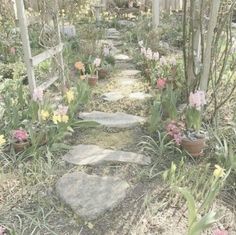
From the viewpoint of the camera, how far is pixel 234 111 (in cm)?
369

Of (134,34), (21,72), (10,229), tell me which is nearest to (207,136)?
(10,229)

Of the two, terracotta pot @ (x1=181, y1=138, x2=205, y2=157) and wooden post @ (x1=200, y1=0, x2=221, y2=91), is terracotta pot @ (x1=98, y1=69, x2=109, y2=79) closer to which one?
wooden post @ (x1=200, y1=0, x2=221, y2=91)

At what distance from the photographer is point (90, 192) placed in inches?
100

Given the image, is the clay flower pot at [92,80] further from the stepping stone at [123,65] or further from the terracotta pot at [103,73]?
the stepping stone at [123,65]

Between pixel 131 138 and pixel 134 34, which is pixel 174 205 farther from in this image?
pixel 134 34

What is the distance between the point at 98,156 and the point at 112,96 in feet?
5.25

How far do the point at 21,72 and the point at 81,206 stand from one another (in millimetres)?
3088

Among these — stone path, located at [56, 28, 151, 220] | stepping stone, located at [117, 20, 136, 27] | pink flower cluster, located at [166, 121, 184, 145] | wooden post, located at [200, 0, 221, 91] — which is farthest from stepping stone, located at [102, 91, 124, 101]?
stepping stone, located at [117, 20, 136, 27]

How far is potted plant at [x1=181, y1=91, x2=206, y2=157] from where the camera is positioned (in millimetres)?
2965

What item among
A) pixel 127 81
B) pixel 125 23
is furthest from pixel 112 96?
pixel 125 23

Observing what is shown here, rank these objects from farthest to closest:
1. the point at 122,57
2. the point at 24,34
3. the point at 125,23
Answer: the point at 125,23 < the point at 122,57 < the point at 24,34

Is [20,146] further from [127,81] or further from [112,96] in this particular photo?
[127,81]

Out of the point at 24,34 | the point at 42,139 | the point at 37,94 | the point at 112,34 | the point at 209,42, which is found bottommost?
the point at 112,34

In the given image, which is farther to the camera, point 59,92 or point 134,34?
point 134,34
